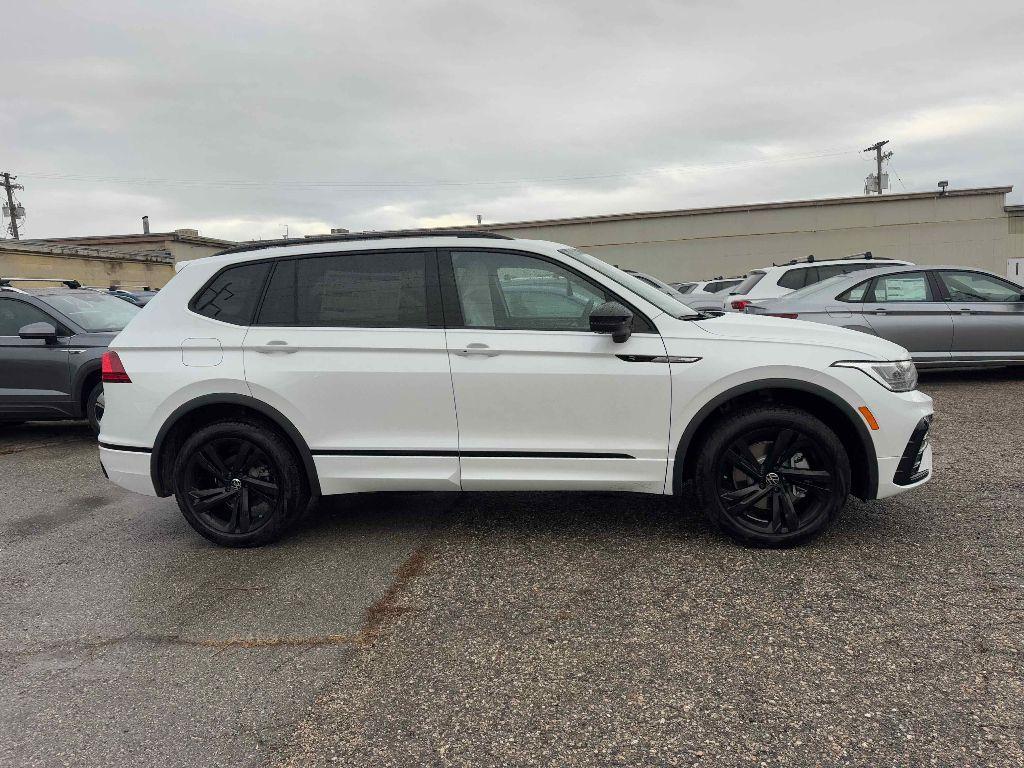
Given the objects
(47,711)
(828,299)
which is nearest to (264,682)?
(47,711)

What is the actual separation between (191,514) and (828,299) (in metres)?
7.38

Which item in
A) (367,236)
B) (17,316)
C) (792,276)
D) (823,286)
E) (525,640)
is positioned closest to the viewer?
(525,640)

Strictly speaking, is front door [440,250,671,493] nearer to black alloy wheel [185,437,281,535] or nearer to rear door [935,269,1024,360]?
black alloy wheel [185,437,281,535]

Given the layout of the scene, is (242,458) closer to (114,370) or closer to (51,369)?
(114,370)

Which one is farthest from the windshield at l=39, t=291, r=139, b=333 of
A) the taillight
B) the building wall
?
the building wall

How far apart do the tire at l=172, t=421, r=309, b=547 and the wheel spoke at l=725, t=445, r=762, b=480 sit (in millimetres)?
2420

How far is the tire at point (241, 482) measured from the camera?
3920mm

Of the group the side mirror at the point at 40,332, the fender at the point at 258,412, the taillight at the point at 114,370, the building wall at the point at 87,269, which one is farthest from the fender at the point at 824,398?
the building wall at the point at 87,269

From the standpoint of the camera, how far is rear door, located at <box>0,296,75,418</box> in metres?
6.94

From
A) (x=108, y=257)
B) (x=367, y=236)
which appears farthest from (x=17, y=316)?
(x=108, y=257)

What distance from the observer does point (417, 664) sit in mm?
2730

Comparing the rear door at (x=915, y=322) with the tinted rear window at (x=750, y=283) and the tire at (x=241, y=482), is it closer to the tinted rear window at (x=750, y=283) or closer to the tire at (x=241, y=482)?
the tinted rear window at (x=750, y=283)

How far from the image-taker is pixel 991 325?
8.10m

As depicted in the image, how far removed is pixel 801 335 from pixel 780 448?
623 millimetres
